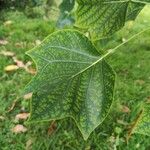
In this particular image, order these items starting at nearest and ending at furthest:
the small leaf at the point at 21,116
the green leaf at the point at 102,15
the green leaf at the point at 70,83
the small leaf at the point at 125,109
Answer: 1. the green leaf at the point at 70,83
2. the green leaf at the point at 102,15
3. the small leaf at the point at 21,116
4. the small leaf at the point at 125,109

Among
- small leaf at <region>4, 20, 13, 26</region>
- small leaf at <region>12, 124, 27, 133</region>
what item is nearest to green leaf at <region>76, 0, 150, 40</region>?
small leaf at <region>12, 124, 27, 133</region>

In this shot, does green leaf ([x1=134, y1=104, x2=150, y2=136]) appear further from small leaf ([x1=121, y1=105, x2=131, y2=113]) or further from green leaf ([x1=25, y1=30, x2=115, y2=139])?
small leaf ([x1=121, y1=105, x2=131, y2=113])

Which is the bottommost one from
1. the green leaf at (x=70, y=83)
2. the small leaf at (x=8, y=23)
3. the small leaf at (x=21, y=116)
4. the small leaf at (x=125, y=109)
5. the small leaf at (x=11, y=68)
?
the small leaf at (x=8, y=23)

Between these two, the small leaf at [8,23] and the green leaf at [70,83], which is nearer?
the green leaf at [70,83]

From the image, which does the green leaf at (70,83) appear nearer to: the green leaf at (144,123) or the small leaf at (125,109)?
the green leaf at (144,123)

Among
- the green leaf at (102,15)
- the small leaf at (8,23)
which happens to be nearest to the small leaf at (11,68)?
the small leaf at (8,23)

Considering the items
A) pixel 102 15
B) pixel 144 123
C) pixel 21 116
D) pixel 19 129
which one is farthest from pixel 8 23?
pixel 144 123
